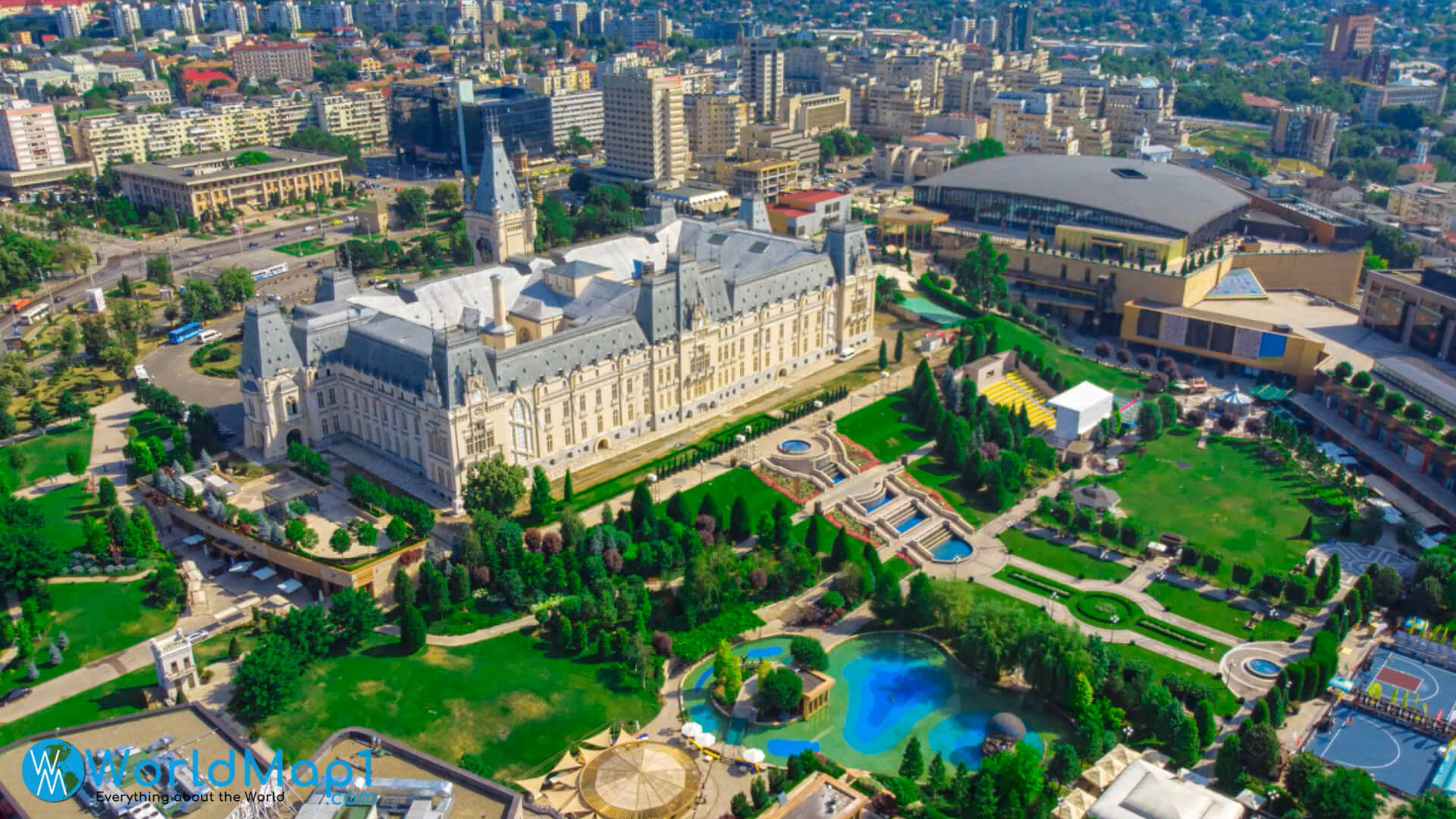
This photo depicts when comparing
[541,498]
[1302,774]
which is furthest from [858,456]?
[1302,774]

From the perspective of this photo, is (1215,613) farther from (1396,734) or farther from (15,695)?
(15,695)

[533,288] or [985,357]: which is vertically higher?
[533,288]

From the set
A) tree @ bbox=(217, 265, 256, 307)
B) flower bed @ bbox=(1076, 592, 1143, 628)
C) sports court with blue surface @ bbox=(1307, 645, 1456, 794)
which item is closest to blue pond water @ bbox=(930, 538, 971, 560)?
flower bed @ bbox=(1076, 592, 1143, 628)

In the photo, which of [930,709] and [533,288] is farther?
[533,288]

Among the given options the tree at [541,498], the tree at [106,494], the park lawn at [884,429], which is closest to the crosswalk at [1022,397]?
the park lawn at [884,429]

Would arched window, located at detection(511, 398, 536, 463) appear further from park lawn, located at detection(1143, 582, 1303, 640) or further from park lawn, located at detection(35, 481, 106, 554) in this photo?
park lawn, located at detection(1143, 582, 1303, 640)

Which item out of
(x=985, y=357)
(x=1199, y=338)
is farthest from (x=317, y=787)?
(x=1199, y=338)

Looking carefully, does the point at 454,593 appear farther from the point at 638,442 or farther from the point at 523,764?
the point at 638,442

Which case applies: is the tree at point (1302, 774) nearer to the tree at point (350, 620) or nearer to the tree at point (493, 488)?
the tree at point (350, 620)
